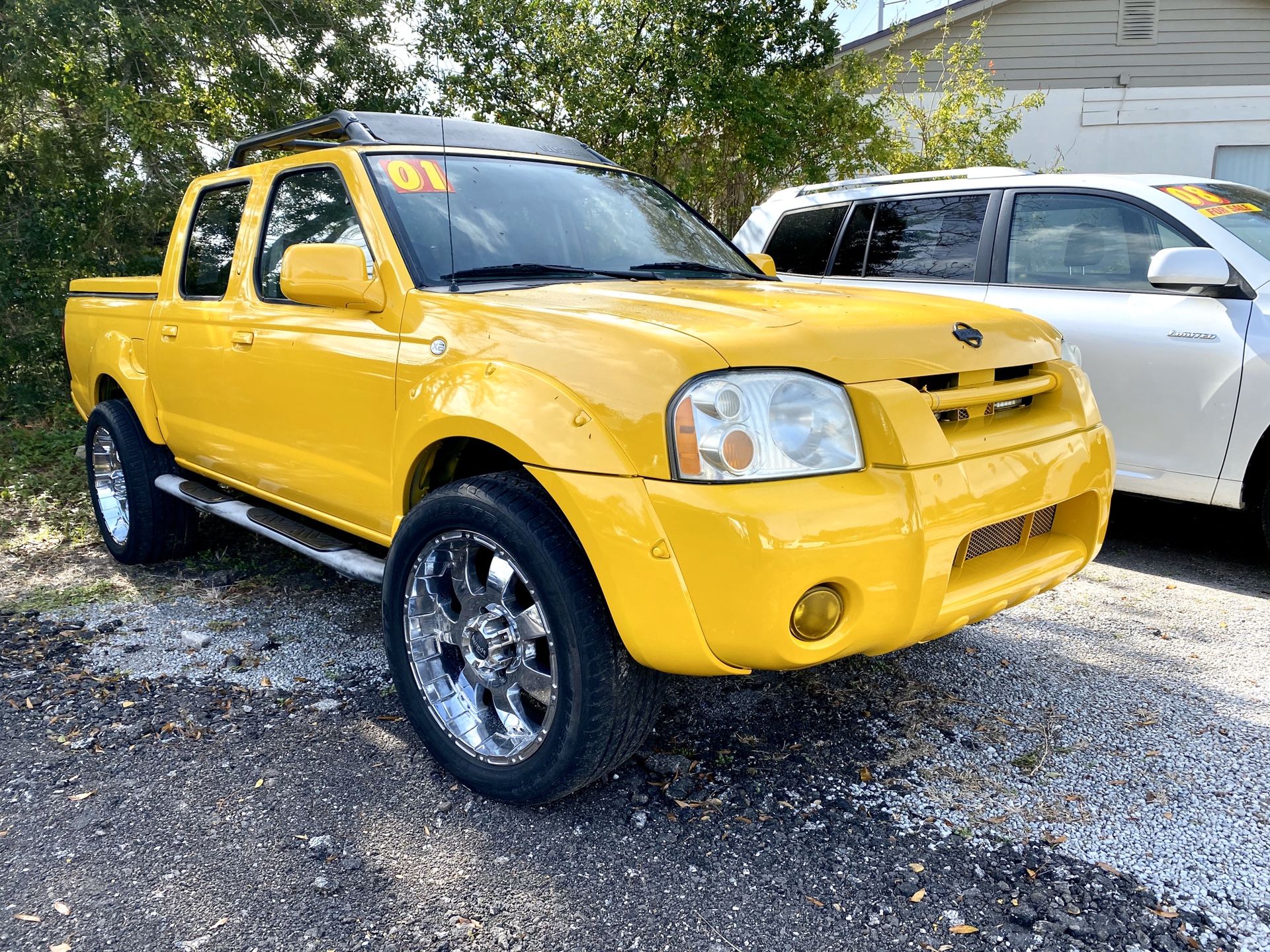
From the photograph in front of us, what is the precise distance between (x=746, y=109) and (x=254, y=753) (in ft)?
26.3

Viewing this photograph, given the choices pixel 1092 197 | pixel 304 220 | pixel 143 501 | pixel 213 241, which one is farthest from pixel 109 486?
pixel 1092 197

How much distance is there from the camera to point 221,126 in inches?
336

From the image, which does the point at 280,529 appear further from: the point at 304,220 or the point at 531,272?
the point at 531,272

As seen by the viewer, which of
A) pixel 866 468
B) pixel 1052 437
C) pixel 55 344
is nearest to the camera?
pixel 866 468

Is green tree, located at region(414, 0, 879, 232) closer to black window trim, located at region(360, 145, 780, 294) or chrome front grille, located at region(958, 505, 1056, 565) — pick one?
black window trim, located at region(360, 145, 780, 294)

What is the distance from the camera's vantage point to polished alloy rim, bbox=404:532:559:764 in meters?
2.49

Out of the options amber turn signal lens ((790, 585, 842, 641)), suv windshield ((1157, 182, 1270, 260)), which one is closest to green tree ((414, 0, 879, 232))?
suv windshield ((1157, 182, 1270, 260))

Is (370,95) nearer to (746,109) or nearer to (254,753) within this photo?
(746,109)

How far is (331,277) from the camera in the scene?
2.80m

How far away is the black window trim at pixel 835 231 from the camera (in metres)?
5.85

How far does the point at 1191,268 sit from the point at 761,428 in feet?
9.96

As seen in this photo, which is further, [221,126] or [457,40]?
[457,40]

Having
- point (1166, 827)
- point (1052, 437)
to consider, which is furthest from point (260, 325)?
point (1166, 827)

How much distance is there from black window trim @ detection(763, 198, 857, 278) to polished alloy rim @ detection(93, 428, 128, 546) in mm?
4036
